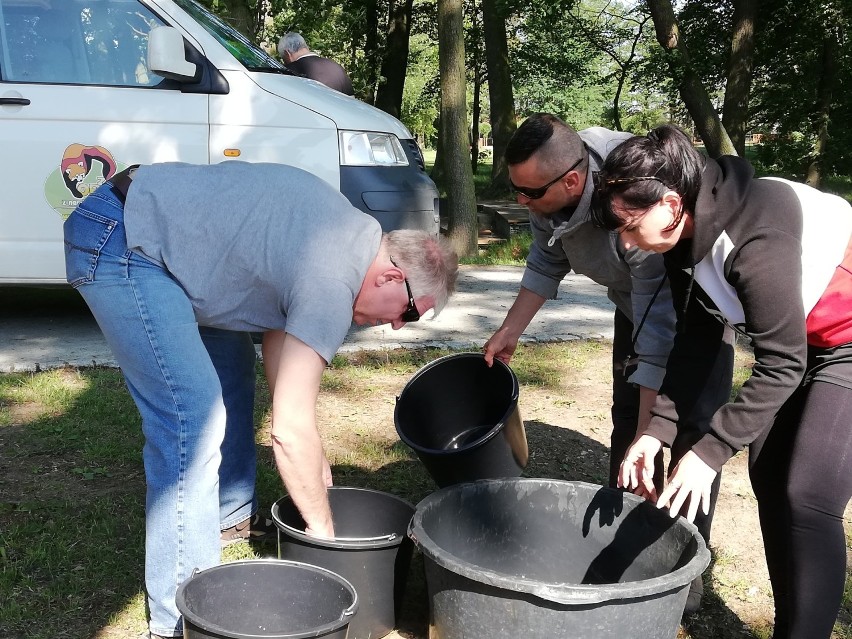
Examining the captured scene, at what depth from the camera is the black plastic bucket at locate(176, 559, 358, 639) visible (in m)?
2.33

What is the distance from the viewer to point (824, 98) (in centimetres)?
1716

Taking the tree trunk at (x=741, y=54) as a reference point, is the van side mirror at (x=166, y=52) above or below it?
below

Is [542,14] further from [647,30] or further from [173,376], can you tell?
[173,376]

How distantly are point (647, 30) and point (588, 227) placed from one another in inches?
937

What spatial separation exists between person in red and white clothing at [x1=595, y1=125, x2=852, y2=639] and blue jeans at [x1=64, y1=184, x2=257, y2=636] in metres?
1.14

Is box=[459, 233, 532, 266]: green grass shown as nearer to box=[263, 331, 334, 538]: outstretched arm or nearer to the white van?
the white van

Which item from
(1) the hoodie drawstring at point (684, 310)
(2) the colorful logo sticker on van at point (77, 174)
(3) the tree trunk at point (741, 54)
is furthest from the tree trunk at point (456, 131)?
(1) the hoodie drawstring at point (684, 310)

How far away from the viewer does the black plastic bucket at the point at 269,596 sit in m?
2.33

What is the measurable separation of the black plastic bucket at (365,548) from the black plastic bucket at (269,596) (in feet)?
0.53

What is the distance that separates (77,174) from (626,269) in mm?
3589

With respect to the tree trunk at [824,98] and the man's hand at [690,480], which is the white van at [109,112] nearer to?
the man's hand at [690,480]

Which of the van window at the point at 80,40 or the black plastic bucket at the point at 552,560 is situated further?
the van window at the point at 80,40

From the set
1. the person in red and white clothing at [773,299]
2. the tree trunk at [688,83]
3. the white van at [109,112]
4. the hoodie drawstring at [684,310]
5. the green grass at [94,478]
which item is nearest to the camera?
the person in red and white clothing at [773,299]

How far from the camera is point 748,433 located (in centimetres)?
211
